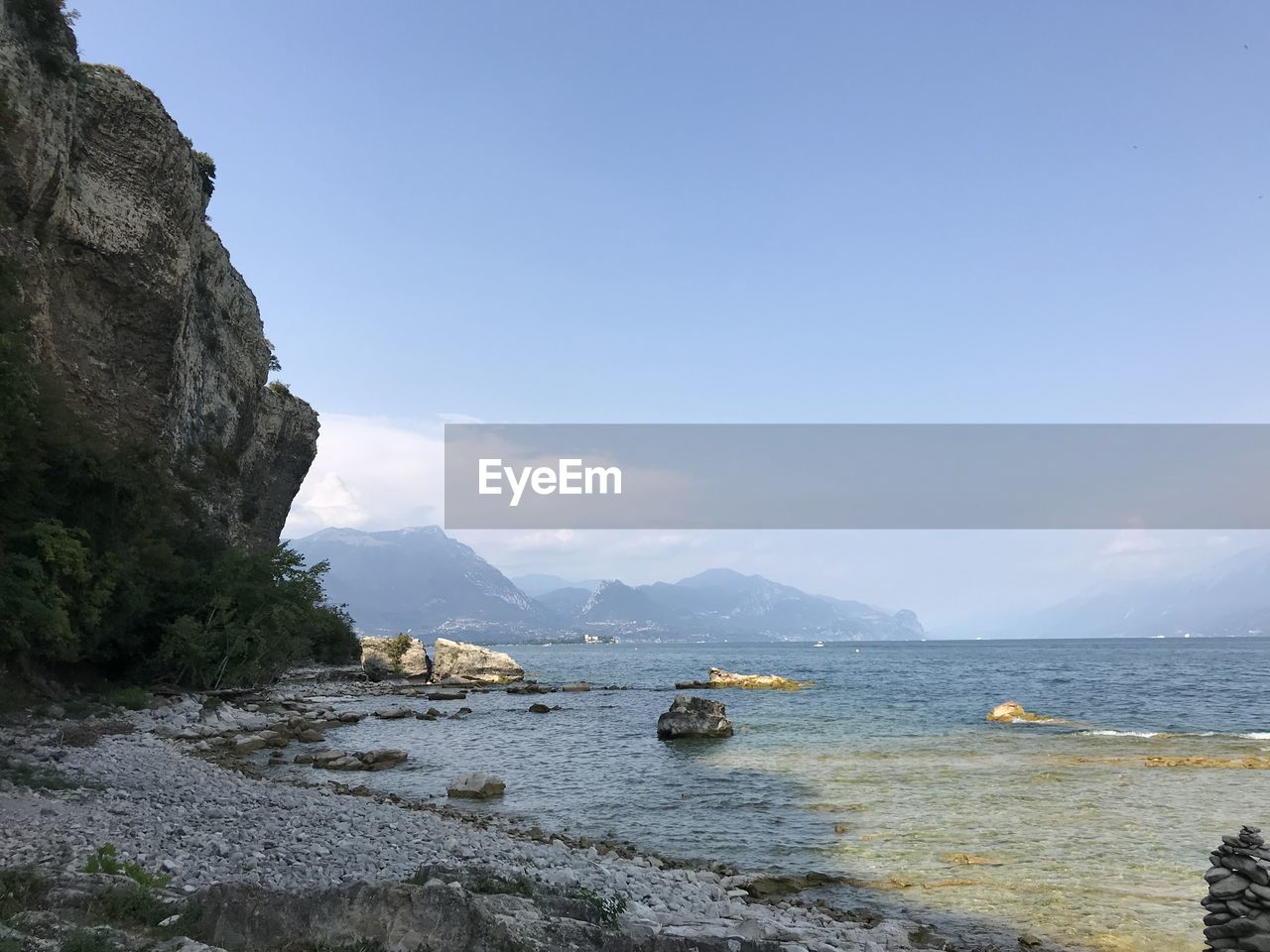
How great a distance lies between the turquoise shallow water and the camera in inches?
548

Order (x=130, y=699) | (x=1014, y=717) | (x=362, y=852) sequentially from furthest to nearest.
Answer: (x=1014, y=717) → (x=130, y=699) → (x=362, y=852)

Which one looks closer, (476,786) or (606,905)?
(606,905)

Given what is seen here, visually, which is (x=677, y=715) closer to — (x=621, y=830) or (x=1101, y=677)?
(x=621, y=830)

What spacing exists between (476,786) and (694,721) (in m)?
15.5

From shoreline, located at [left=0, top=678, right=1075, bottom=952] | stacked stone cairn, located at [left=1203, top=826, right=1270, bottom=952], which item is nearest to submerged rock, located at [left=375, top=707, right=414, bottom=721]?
shoreline, located at [left=0, top=678, right=1075, bottom=952]

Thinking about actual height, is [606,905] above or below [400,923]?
below

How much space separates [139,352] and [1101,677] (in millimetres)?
90004

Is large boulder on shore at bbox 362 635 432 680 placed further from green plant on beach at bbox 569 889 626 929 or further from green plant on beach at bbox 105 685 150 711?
green plant on beach at bbox 569 889 626 929

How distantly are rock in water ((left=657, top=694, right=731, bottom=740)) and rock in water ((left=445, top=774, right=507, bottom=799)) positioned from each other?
1384cm

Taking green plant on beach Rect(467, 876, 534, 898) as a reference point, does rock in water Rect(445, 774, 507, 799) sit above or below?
below

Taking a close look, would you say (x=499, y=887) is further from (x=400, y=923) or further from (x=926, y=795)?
(x=926, y=795)

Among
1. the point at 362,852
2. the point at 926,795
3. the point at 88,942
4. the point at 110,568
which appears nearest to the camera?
the point at 88,942

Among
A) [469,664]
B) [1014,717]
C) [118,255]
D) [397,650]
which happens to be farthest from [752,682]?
[118,255]

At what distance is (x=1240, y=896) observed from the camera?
31.7 ft
